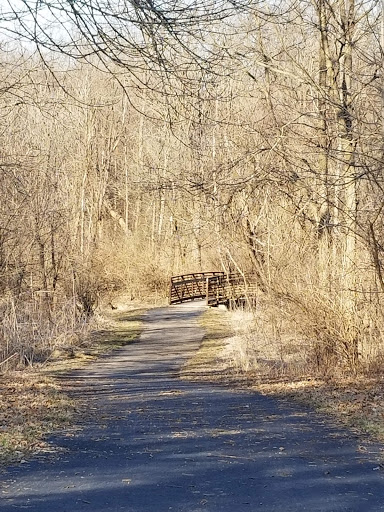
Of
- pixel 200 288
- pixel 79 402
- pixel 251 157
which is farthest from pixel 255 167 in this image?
pixel 200 288

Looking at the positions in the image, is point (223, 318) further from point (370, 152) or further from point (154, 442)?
point (154, 442)

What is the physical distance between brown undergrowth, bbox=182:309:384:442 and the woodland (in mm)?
528

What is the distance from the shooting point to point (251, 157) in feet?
54.1

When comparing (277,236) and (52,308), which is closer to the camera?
(277,236)

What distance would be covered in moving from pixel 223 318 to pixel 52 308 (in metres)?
11.0

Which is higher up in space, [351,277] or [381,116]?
[381,116]

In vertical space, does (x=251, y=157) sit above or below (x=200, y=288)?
above

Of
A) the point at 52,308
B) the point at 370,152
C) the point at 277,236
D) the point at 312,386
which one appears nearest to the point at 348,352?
the point at 312,386

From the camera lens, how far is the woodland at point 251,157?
7.84 metres

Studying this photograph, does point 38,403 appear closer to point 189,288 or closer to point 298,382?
point 298,382

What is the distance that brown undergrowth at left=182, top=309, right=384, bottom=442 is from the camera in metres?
10.9

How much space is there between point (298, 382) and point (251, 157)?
490 cm

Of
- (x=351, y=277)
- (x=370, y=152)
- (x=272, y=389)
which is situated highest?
(x=370, y=152)

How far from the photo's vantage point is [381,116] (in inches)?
481
